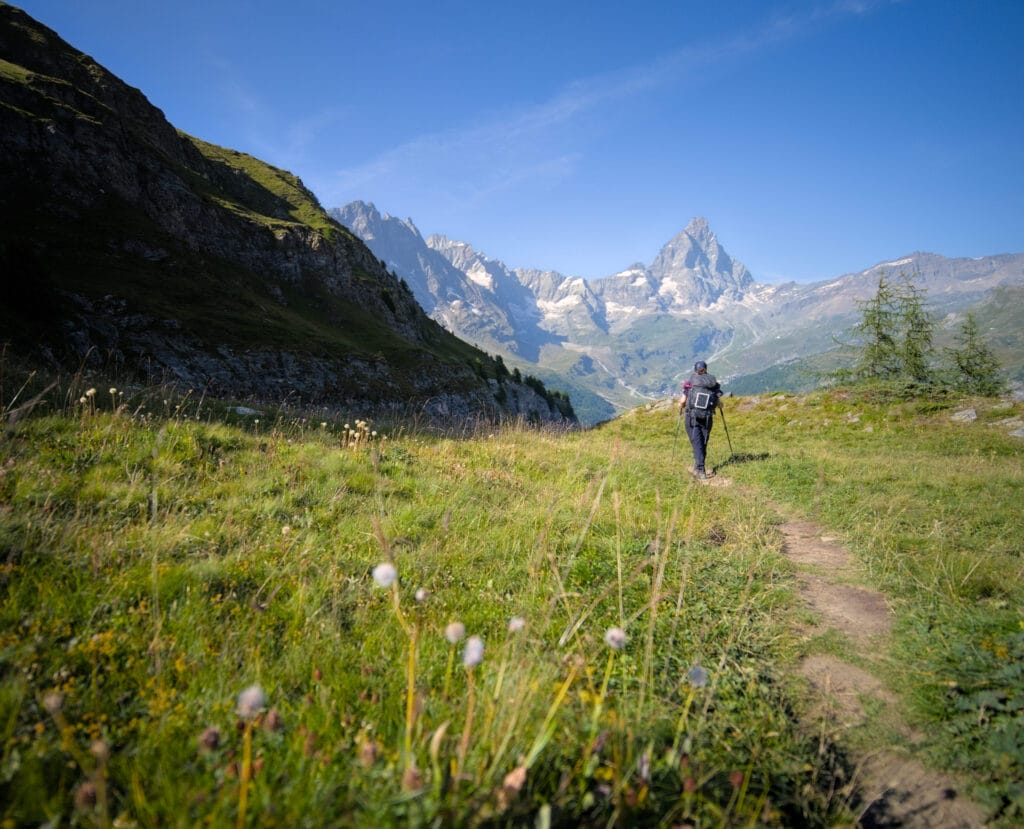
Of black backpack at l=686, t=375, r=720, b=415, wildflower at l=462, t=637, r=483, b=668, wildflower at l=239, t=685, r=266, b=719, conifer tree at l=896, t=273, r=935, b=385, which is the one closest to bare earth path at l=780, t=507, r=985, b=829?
wildflower at l=462, t=637, r=483, b=668

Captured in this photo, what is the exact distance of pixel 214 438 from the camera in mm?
6910

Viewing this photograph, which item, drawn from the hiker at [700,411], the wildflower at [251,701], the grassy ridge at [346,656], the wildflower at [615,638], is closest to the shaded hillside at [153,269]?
the grassy ridge at [346,656]

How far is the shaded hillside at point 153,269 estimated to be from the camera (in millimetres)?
19344

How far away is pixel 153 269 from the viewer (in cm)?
2645

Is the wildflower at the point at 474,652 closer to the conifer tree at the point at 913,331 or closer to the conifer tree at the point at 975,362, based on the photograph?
the conifer tree at the point at 913,331

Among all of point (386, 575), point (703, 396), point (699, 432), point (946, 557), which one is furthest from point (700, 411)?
point (386, 575)

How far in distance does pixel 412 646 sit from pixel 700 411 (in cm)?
1240

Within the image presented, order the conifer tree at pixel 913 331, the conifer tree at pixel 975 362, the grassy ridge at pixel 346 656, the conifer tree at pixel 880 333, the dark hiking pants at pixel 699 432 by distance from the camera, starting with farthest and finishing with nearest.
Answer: the conifer tree at pixel 880 333 → the conifer tree at pixel 975 362 → the conifer tree at pixel 913 331 → the dark hiking pants at pixel 699 432 → the grassy ridge at pixel 346 656

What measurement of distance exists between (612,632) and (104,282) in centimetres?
3081

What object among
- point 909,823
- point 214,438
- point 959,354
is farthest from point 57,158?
point 959,354

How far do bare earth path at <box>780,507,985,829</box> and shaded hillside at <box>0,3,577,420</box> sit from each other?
Answer: 18059 mm

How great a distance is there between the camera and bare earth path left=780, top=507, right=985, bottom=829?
251 centimetres

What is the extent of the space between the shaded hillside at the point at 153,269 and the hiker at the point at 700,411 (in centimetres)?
1576

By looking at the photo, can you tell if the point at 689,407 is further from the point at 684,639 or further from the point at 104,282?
the point at 104,282
